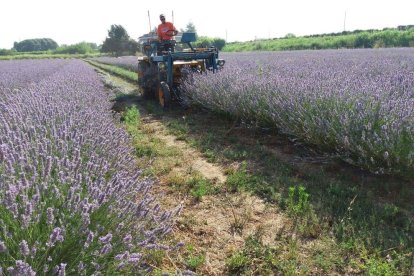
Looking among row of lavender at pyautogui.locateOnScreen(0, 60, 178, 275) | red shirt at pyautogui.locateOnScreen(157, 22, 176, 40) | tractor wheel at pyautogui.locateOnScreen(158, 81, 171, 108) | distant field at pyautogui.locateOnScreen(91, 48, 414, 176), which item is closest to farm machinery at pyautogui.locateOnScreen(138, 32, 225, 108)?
tractor wheel at pyautogui.locateOnScreen(158, 81, 171, 108)

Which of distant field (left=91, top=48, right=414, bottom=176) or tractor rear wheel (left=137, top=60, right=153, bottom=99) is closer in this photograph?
distant field (left=91, top=48, right=414, bottom=176)

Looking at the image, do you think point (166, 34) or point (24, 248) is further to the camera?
point (166, 34)

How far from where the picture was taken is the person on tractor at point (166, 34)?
8.03 meters

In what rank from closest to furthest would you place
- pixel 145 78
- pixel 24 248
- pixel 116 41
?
pixel 24 248 → pixel 145 78 → pixel 116 41

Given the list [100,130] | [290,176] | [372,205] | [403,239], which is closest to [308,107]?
[290,176]

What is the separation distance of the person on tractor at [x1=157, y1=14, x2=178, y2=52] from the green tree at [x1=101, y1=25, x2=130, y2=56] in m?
48.8

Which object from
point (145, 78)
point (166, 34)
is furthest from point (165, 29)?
point (145, 78)

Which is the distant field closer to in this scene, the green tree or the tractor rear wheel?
the tractor rear wheel

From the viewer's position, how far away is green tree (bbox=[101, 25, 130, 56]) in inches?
2163

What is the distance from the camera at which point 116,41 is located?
56344mm

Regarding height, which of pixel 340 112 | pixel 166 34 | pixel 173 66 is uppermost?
pixel 166 34

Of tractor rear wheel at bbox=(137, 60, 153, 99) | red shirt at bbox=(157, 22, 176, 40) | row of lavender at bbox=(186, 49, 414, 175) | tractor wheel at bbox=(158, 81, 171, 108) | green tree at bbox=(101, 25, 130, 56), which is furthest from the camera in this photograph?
green tree at bbox=(101, 25, 130, 56)

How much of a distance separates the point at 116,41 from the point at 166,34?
51575 mm

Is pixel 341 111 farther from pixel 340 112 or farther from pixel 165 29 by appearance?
pixel 165 29
